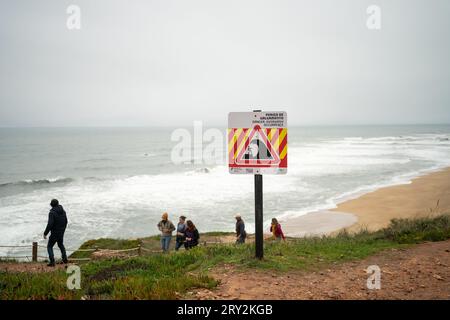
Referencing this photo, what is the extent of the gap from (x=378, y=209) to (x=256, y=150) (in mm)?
23399

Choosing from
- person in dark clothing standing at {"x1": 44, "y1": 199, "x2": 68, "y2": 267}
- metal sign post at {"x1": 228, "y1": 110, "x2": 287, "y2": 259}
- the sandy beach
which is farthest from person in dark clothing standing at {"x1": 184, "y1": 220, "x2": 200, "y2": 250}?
the sandy beach

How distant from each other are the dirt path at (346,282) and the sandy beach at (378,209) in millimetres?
12987

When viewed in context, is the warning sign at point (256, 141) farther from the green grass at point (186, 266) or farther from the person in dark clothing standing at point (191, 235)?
the person in dark clothing standing at point (191, 235)

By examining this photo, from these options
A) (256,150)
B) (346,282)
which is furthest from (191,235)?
(346,282)

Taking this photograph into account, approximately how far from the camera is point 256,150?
5.83 meters

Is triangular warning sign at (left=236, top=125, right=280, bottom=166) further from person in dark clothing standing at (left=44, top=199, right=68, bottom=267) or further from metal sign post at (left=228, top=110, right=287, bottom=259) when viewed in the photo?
Answer: person in dark clothing standing at (left=44, top=199, right=68, bottom=267)

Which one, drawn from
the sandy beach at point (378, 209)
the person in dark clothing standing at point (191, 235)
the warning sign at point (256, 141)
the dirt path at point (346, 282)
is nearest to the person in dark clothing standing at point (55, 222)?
the person in dark clothing standing at point (191, 235)

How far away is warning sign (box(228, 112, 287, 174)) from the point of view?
5.74m

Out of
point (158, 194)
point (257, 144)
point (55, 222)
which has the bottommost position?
point (158, 194)

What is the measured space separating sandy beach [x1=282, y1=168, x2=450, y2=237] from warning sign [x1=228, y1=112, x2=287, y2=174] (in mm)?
14630

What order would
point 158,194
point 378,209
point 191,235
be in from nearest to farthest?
1. point 191,235
2. point 378,209
3. point 158,194

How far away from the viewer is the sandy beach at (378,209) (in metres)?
21.9

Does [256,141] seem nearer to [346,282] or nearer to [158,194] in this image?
[346,282]
